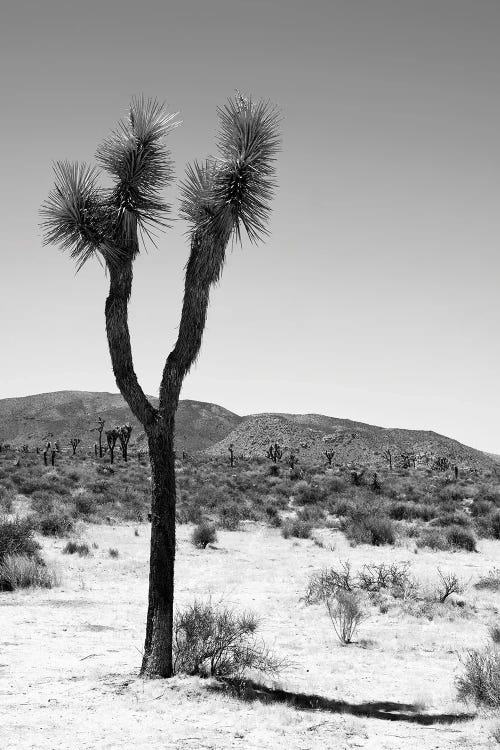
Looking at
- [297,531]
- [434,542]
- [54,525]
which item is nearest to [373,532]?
[434,542]

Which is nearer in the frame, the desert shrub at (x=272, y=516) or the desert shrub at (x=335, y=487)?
the desert shrub at (x=272, y=516)

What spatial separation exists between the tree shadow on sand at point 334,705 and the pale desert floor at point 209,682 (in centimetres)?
4

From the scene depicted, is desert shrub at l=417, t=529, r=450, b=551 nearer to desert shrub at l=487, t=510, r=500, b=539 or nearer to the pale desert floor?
desert shrub at l=487, t=510, r=500, b=539

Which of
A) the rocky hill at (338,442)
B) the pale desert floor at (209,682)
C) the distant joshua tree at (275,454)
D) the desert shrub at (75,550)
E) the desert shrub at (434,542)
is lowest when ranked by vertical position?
the pale desert floor at (209,682)

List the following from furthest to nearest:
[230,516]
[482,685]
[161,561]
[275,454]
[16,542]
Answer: [275,454] < [230,516] < [16,542] < [161,561] < [482,685]

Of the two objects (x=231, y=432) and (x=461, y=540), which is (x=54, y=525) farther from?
(x=231, y=432)

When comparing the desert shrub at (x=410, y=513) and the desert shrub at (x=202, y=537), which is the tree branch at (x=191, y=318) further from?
the desert shrub at (x=410, y=513)

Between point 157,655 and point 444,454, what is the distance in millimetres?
90501

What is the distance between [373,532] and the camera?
20.2 meters

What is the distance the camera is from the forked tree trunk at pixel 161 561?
742 centimetres

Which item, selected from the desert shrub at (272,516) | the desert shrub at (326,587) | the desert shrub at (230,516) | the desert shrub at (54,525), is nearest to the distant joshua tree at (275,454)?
the desert shrub at (272,516)

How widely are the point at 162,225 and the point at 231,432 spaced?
3992 inches

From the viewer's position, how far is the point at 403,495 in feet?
110

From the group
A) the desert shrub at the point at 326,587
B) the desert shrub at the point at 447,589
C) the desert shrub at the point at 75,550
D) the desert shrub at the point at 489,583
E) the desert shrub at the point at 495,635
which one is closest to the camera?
the desert shrub at the point at 495,635
